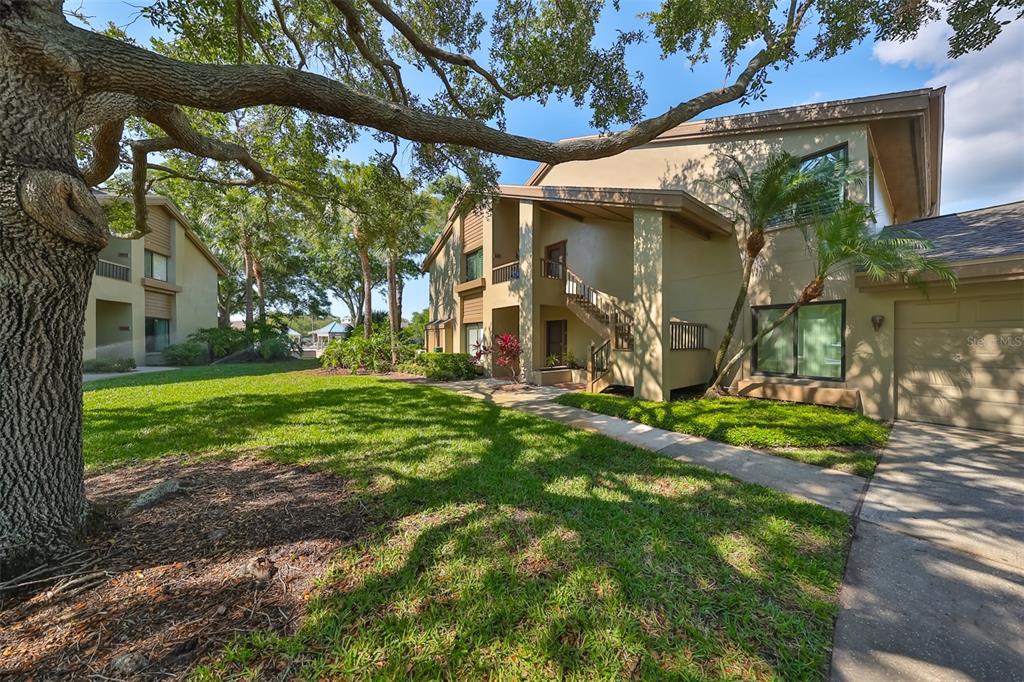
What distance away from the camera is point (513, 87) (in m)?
7.98

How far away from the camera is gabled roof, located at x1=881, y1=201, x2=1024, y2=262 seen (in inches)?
247

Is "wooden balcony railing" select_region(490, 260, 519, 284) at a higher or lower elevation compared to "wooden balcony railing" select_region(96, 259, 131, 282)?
lower

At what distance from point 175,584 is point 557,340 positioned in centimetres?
1196

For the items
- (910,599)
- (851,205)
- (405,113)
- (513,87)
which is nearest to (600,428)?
(910,599)

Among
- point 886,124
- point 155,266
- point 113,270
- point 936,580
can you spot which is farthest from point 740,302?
point 155,266

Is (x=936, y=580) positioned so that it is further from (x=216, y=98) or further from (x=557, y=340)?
(x=557, y=340)

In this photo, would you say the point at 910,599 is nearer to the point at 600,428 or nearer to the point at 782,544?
the point at 782,544

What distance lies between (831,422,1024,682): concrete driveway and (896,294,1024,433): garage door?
2.49 meters

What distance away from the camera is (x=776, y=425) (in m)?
6.30

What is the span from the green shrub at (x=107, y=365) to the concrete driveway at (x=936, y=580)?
2346cm

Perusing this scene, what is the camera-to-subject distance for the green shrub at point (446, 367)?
509 inches

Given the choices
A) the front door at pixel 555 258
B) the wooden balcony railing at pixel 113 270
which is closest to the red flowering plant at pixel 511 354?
the front door at pixel 555 258

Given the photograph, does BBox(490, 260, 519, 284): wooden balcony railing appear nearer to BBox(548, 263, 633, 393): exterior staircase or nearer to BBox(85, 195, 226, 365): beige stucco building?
BBox(548, 263, 633, 393): exterior staircase

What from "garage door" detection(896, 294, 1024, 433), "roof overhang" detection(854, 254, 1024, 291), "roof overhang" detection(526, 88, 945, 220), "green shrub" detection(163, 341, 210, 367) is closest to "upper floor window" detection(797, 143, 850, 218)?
"roof overhang" detection(526, 88, 945, 220)
